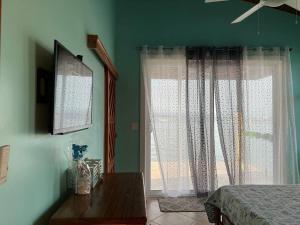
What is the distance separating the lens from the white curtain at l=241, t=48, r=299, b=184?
4301 mm

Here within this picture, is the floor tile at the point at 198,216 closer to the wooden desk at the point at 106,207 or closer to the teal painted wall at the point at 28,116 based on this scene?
the wooden desk at the point at 106,207

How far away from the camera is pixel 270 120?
14.3 feet

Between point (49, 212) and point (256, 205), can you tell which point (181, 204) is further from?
point (49, 212)

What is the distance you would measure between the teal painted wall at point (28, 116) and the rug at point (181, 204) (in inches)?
98.2

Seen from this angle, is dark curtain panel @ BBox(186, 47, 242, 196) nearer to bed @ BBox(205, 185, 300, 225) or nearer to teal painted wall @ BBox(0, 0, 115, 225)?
bed @ BBox(205, 185, 300, 225)

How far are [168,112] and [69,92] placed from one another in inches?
115

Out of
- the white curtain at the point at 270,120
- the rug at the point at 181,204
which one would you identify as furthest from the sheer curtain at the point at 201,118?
the white curtain at the point at 270,120

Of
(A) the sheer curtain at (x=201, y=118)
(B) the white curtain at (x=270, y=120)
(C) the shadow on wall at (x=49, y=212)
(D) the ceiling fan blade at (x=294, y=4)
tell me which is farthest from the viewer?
(B) the white curtain at (x=270, y=120)

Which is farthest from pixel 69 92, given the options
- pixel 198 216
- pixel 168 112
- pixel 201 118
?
pixel 201 118

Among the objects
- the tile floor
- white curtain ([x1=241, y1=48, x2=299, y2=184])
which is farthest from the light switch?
white curtain ([x1=241, y1=48, x2=299, y2=184])

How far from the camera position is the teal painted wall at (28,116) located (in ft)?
2.94

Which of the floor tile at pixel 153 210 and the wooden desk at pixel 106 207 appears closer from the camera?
the wooden desk at pixel 106 207

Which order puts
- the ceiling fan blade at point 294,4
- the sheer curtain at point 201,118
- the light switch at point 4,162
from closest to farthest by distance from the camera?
1. the light switch at point 4,162
2. the ceiling fan blade at point 294,4
3. the sheer curtain at point 201,118

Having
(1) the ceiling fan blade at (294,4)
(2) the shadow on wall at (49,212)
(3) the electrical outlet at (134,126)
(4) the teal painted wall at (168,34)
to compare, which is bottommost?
(2) the shadow on wall at (49,212)
